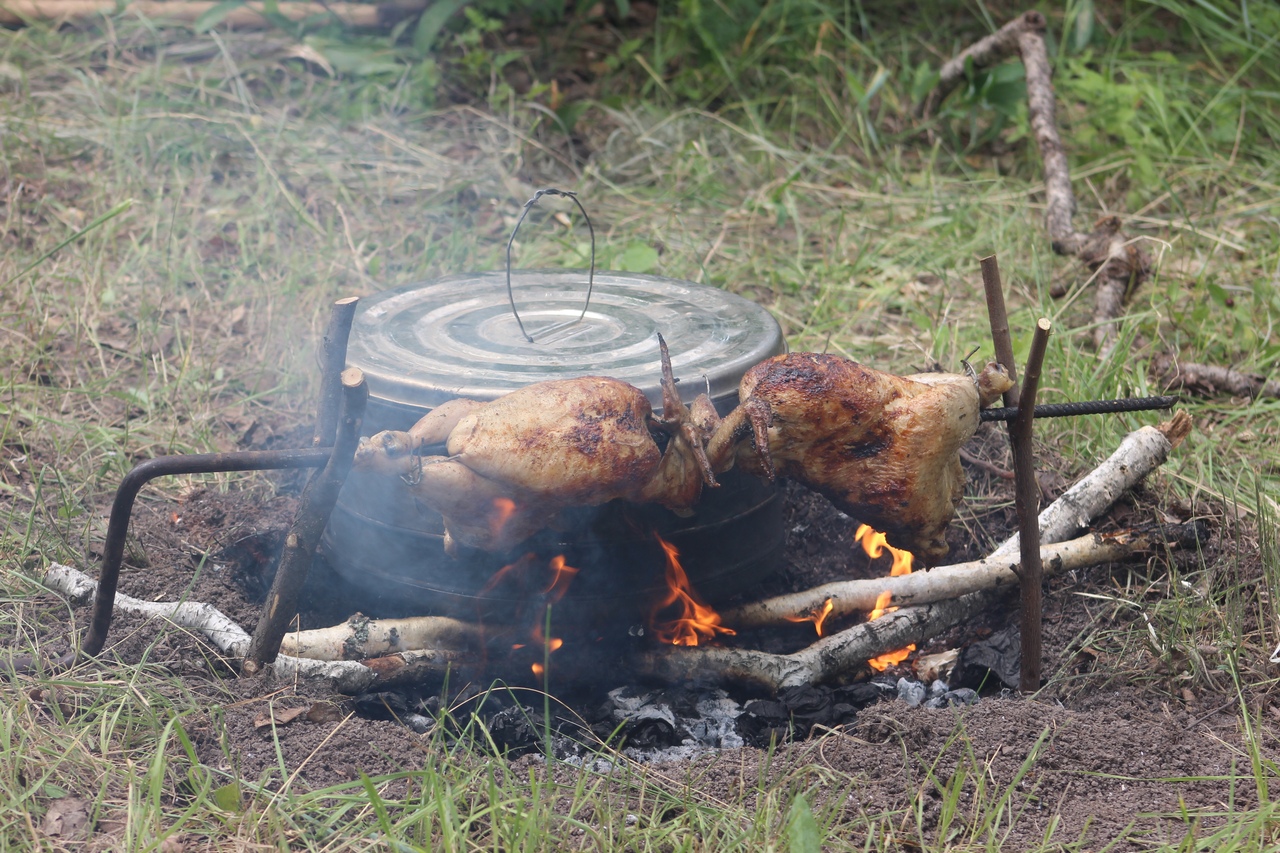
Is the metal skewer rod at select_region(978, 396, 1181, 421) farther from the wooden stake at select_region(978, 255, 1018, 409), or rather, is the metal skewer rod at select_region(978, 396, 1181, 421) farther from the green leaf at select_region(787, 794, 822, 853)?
the green leaf at select_region(787, 794, 822, 853)

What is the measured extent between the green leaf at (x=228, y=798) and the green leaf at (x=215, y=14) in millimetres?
5552

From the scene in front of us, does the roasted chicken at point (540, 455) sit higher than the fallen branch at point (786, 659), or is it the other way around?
the roasted chicken at point (540, 455)

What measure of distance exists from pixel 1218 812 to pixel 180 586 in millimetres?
2655

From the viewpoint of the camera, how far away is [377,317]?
314 cm

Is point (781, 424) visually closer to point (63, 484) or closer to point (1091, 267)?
point (63, 484)

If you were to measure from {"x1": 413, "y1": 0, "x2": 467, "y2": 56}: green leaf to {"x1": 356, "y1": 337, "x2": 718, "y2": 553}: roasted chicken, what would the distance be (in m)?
4.73

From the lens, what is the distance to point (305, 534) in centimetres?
240

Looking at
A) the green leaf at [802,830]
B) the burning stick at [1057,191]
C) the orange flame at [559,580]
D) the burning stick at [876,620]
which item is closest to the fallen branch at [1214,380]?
the burning stick at [1057,191]

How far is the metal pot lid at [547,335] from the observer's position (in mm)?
2705

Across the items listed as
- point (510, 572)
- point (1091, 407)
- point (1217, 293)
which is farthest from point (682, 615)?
point (1217, 293)

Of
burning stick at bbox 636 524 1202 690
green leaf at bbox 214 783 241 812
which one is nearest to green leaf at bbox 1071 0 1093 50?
burning stick at bbox 636 524 1202 690

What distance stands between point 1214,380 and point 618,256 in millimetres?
2707

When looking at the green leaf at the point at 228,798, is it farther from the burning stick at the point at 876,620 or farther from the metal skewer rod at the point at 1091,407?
the metal skewer rod at the point at 1091,407

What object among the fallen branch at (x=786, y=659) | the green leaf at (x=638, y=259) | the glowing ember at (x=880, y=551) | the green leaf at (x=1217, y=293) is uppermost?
the green leaf at (x=1217, y=293)
